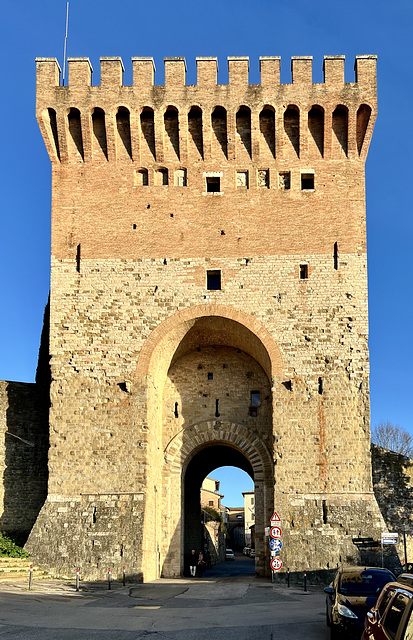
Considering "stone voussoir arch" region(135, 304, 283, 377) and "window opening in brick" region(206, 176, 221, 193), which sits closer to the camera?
"stone voussoir arch" region(135, 304, 283, 377)

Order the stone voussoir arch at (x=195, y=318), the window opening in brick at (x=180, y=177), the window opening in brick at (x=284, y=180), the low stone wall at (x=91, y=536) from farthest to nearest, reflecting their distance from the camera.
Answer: the window opening in brick at (x=180, y=177), the window opening in brick at (x=284, y=180), the stone voussoir arch at (x=195, y=318), the low stone wall at (x=91, y=536)

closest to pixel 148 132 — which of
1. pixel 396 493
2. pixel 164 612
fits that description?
pixel 396 493

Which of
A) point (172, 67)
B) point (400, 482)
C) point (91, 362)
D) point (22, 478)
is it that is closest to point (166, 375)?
point (91, 362)

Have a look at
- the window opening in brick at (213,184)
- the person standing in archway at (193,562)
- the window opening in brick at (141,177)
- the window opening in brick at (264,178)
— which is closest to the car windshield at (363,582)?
the person standing in archway at (193,562)

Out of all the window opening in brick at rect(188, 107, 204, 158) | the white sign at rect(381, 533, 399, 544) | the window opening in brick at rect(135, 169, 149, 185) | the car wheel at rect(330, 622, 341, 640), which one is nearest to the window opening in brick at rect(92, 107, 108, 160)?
the window opening in brick at rect(135, 169, 149, 185)

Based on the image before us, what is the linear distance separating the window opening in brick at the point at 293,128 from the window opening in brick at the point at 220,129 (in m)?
1.96

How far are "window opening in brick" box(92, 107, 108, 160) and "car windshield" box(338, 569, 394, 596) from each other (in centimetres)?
1613

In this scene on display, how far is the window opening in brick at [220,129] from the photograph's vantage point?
23828mm

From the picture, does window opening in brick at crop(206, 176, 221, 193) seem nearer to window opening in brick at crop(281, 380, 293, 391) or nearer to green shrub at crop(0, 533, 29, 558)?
window opening in brick at crop(281, 380, 293, 391)

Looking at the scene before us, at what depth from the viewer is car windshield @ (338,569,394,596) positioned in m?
11.2

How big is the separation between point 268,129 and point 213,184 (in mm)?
2499

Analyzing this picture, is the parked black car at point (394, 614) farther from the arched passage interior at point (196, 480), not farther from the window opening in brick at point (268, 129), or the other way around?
the arched passage interior at point (196, 480)

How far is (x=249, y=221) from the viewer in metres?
23.0

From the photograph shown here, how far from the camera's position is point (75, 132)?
23.9 metres
